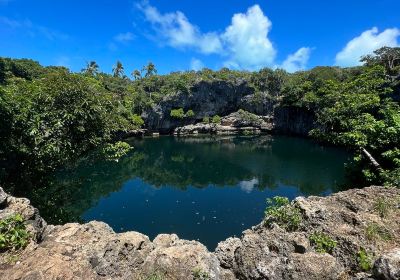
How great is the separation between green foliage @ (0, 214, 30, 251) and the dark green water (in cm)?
672

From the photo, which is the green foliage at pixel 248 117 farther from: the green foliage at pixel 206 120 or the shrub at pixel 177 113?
the shrub at pixel 177 113

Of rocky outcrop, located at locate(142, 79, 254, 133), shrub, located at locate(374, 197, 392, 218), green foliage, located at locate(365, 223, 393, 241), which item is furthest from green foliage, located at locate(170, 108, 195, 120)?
green foliage, located at locate(365, 223, 393, 241)

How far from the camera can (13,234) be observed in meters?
6.05

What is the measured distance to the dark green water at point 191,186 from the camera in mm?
20156

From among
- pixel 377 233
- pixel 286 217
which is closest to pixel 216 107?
pixel 286 217

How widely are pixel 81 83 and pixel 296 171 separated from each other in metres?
31.2

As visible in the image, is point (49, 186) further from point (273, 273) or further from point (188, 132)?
point (188, 132)

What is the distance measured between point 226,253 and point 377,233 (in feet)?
10.1

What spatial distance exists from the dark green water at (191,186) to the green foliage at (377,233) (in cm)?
1101

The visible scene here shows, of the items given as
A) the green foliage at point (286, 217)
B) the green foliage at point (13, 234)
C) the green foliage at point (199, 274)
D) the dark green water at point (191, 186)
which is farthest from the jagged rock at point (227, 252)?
the dark green water at point (191, 186)

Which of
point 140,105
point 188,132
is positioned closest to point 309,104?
point 188,132

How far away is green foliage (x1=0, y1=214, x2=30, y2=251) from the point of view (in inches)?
233

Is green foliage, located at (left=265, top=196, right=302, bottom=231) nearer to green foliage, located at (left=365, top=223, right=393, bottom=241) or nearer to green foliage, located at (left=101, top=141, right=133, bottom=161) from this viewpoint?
green foliage, located at (left=365, top=223, right=393, bottom=241)

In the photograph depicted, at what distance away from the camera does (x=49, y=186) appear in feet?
44.5
